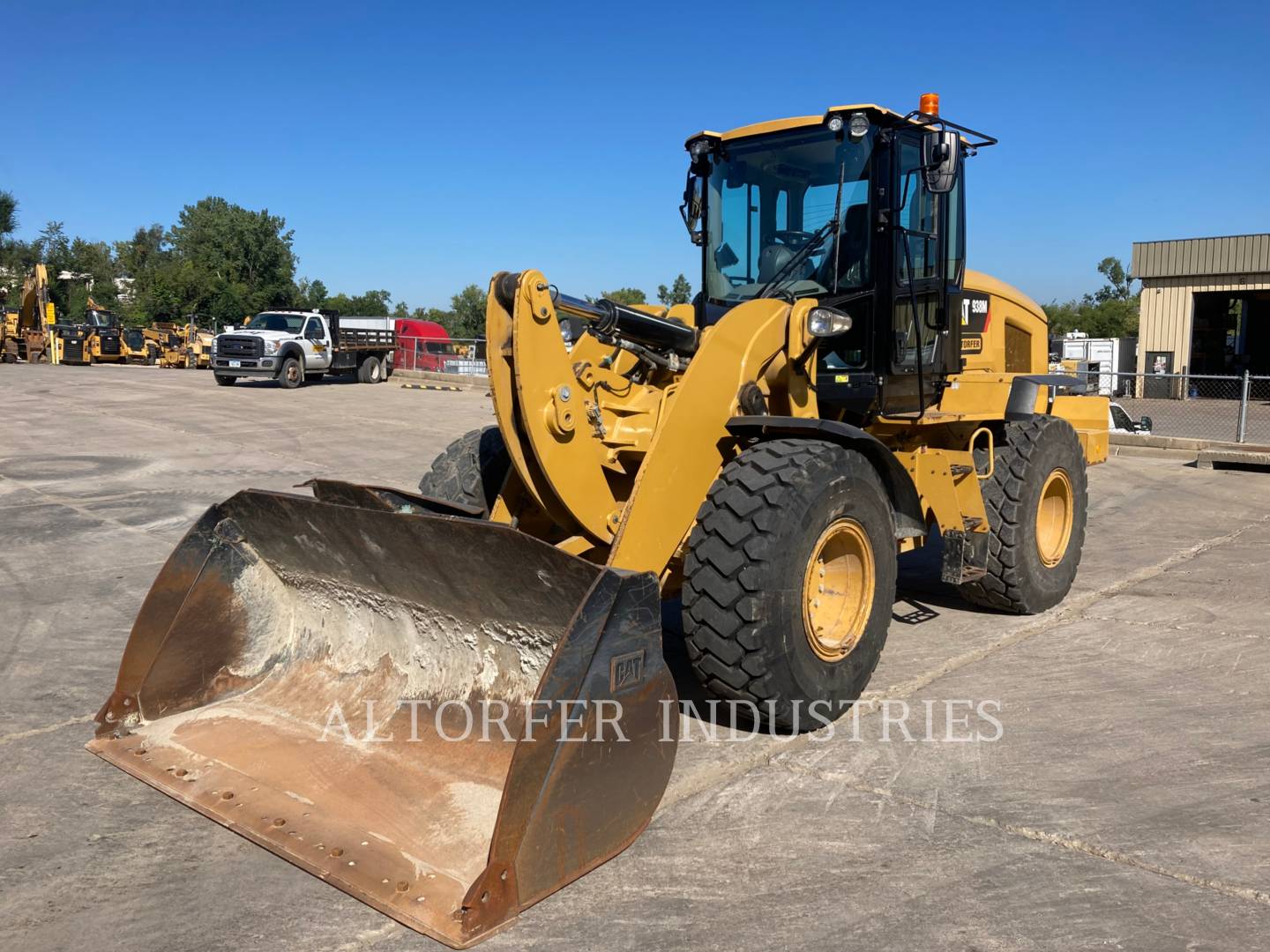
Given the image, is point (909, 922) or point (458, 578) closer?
point (909, 922)

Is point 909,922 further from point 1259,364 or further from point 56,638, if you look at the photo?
point 1259,364

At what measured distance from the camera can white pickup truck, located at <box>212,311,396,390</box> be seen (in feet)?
85.6

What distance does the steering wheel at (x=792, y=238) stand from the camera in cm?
552

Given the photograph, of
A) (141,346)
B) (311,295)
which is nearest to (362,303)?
(311,295)

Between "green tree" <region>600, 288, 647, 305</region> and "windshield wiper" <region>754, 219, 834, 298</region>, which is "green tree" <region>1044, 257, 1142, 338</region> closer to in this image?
"green tree" <region>600, 288, 647, 305</region>

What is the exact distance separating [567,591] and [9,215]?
84243 mm

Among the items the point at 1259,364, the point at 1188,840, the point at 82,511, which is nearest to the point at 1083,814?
the point at 1188,840

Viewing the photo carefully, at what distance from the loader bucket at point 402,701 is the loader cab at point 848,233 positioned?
2277 millimetres

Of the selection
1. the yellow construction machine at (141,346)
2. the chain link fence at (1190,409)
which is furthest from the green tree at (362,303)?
the chain link fence at (1190,409)

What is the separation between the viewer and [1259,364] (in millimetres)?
39469

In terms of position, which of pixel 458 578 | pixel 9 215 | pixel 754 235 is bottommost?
pixel 458 578

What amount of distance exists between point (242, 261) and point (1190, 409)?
66.3 meters

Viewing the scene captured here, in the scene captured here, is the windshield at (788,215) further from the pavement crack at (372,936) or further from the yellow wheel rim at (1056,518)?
the pavement crack at (372,936)

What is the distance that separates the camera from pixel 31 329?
3778 centimetres
